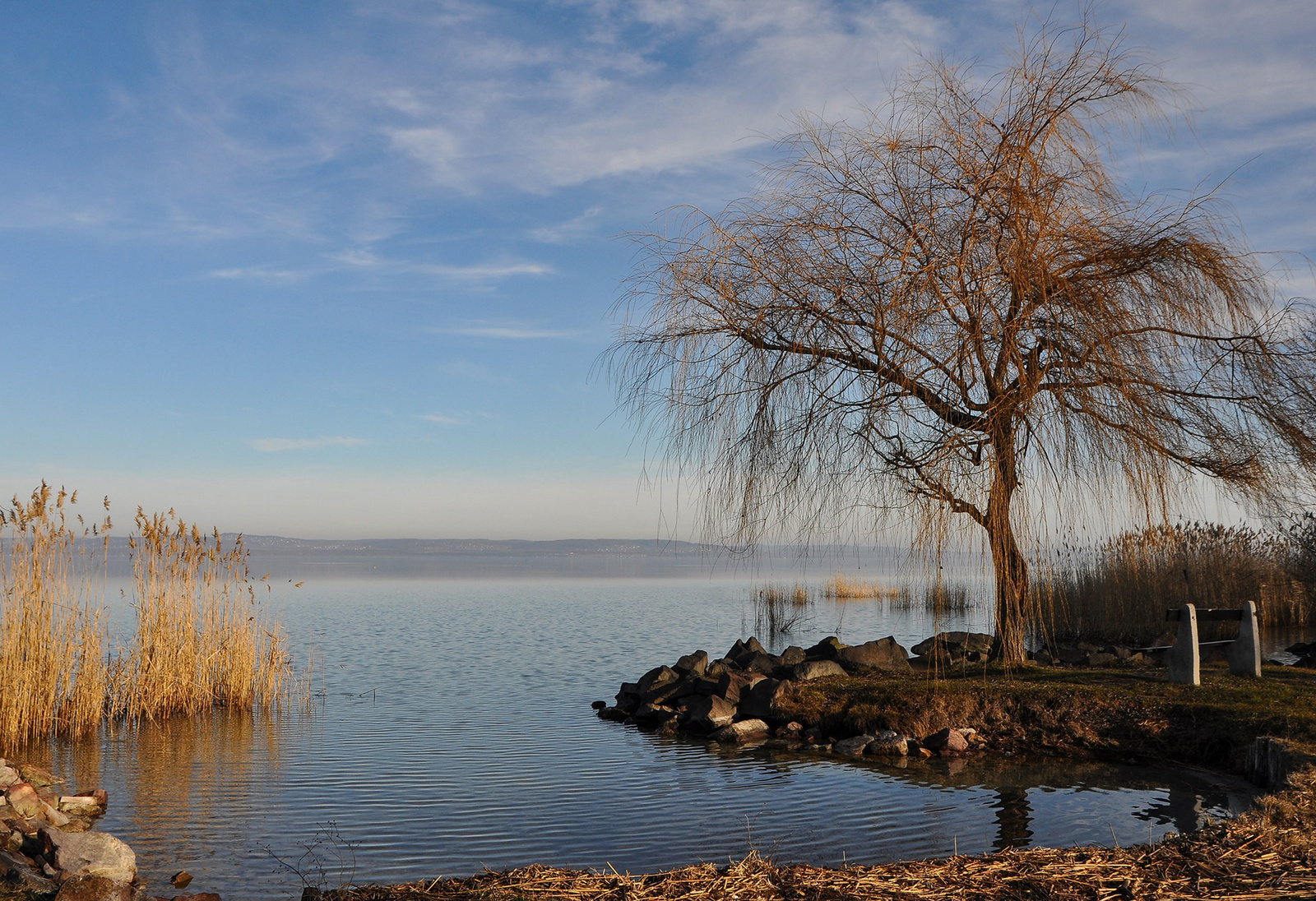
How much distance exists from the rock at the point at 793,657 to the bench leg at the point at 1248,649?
503 centimetres

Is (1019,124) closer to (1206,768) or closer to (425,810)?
Result: (1206,768)

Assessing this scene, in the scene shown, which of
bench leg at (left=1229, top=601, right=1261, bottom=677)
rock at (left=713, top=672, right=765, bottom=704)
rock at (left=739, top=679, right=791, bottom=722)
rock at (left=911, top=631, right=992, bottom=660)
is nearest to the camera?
bench leg at (left=1229, top=601, right=1261, bottom=677)

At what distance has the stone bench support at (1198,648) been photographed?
9836mm

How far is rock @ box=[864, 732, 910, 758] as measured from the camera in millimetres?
9062

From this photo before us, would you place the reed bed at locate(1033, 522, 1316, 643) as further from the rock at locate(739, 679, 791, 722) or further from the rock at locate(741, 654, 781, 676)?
the rock at locate(739, 679, 791, 722)

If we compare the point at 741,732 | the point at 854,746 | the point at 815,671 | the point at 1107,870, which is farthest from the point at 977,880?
the point at 815,671

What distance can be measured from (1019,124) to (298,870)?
26.9ft

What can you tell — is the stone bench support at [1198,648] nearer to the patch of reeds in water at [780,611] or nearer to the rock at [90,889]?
the rock at [90,889]

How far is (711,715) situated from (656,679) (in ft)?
5.71

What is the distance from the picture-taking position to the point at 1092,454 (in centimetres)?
818

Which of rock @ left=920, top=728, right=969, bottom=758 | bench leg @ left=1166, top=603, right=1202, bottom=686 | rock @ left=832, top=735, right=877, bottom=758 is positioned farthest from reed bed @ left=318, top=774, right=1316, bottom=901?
bench leg @ left=1166, top=603, right=1202, bottom=686

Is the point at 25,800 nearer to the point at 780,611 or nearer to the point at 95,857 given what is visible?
the point at 95,857

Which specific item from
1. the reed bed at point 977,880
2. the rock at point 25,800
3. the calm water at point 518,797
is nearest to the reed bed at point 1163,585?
the calm water at point 518,797

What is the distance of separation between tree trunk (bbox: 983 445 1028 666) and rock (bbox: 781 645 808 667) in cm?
271
